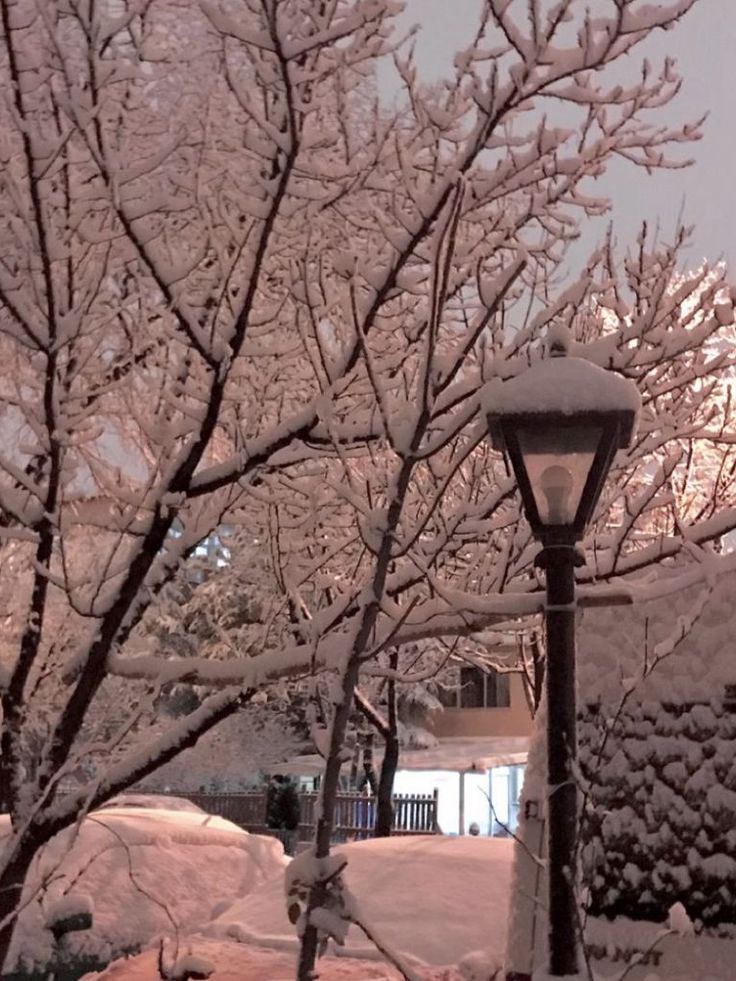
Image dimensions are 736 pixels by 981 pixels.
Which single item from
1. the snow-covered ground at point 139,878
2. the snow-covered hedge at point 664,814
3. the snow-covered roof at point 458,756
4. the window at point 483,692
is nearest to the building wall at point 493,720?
the window at point 483,692

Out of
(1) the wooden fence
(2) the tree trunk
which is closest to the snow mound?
(2) the tree trunk

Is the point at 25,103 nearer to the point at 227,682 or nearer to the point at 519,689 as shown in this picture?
the point at 227,682

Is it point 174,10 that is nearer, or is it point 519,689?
point 174,10

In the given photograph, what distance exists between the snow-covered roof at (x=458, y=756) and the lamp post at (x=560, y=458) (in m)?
19.5

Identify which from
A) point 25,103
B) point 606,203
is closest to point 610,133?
point 606,203

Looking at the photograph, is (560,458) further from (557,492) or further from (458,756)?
(458,756)

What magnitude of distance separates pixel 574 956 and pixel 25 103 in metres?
4.19

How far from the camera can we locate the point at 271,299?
248 inches

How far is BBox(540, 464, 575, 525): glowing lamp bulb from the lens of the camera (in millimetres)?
3553

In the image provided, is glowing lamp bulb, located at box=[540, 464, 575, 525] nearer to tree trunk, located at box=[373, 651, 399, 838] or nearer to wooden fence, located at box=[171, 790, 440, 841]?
tree trunk, located at box=[373, 651, 399, 838]

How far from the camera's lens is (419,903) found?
724cm

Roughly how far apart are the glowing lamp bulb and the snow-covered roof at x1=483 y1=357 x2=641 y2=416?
23 centimetres

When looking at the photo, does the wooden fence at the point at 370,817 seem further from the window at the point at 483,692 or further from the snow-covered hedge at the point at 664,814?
the snow-covered hedge at the point at 664,814

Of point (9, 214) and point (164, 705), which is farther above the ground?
point (9, 214)
